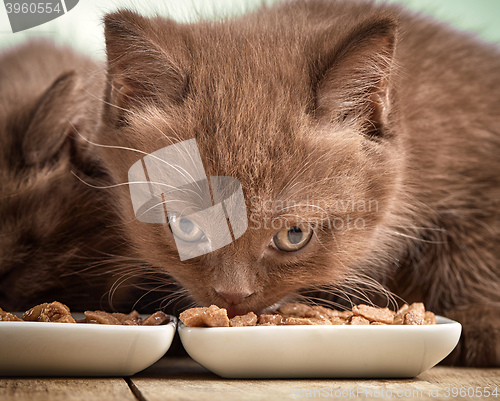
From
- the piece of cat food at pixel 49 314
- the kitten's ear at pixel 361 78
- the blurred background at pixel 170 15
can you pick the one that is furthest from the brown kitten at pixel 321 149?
the piece of cat food at pixel 49 314

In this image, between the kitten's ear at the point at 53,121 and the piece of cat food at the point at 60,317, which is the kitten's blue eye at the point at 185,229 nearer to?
the piece of cat food at the point at 60,317

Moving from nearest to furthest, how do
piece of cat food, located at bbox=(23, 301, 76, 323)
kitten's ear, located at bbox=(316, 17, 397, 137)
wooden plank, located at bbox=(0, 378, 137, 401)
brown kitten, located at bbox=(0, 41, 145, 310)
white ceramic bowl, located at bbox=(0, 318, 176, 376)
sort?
wooden plank, located at bbox=(0, 378, 137, 401) → white ceramic bowl, located at bbox=(0, 318, 176, 376) → piece of cat food, located at bbox=(23, 301, 76, 323) → kitten's ear, located at bbox=(316, 17, 397, 137) → brown kitten, located at bbox=(0, 41, 145, 310)

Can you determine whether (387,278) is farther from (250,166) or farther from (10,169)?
(10,169)

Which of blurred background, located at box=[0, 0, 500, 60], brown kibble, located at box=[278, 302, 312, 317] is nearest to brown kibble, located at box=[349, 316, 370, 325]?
brown kibble, located at box=[278, 302, 312, 317]

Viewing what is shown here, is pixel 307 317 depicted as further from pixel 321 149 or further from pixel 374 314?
pixel 321 149

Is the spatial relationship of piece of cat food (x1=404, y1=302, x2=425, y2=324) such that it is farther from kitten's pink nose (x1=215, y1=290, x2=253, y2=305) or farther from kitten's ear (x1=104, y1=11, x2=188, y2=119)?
kitten's ear (x1=104, y1=11, x2=188, y2=119)

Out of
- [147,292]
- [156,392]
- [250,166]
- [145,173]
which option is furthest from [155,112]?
[156,392]
